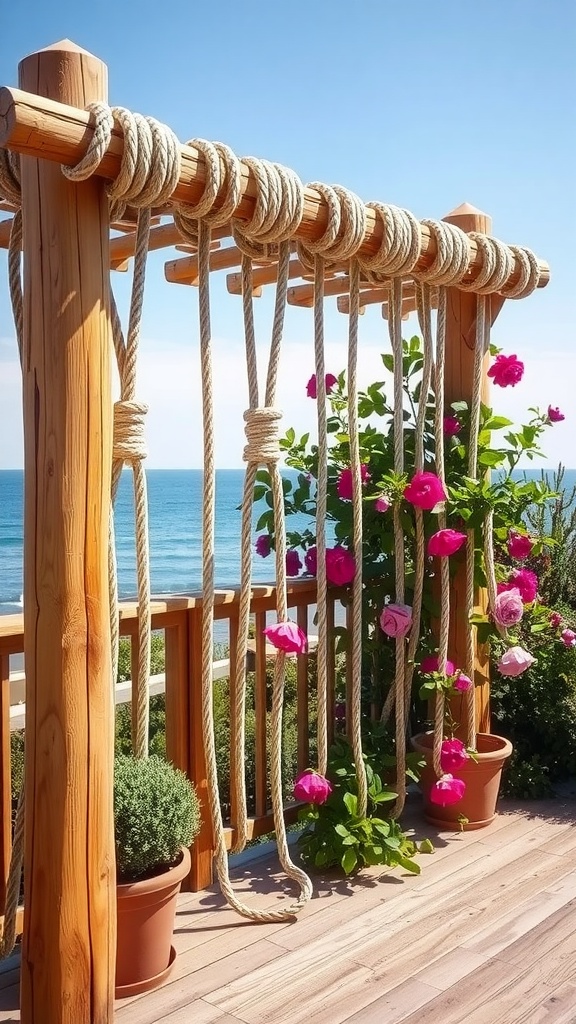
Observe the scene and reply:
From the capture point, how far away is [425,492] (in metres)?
2.67

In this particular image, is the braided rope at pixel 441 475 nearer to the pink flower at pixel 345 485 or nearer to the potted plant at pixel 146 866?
the pink flower at pixel 345 485

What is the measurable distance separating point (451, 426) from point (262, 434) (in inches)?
35.6

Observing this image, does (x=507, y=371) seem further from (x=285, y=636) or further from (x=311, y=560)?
(x=285, y=636)

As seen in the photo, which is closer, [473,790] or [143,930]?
[143,930]

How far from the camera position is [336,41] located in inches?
254

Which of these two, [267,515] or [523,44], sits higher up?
[523,44]

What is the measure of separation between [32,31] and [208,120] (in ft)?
46.3

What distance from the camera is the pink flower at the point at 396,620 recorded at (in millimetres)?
2727

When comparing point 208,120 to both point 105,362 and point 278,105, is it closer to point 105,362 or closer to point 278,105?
point 278,105

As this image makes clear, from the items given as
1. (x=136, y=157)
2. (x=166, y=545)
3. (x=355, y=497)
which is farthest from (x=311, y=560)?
(x=166, y=545)

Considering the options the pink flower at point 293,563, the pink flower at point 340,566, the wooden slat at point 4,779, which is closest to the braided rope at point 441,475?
the pink flower at point 340,566

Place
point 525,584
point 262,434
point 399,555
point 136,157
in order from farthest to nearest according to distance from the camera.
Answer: point 525,584 < point 399,555 < point 262,434 < point 136,157

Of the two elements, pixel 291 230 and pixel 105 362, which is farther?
pixel 291 230

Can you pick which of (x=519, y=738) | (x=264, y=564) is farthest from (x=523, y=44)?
(x=264, y=564)
